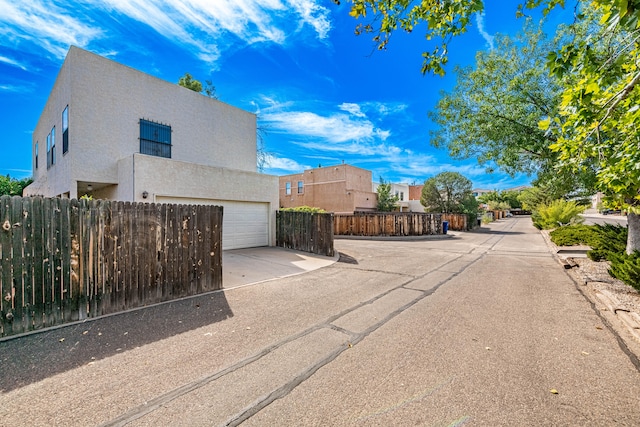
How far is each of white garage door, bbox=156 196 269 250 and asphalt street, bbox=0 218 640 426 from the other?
19.4 ft

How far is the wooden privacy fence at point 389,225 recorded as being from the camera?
1909cm

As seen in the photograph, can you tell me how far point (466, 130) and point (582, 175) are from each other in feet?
13.9

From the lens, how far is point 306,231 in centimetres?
1123

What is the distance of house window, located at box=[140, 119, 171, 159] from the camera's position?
10.6 metres

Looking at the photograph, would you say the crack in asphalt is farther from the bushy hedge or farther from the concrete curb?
the bushy hedge

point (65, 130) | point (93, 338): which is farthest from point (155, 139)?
point (93, 338)

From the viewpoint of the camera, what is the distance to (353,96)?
19500 mm

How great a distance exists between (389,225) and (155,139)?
48.2ft

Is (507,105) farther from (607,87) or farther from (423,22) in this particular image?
(423,22)

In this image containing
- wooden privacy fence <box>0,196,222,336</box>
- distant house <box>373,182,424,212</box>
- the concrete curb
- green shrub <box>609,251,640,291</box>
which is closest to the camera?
wooden privacy fence <box>0,196,222,336</box>

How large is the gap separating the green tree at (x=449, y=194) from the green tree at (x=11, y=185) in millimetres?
32274

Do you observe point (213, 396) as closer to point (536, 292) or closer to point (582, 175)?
point (536, 292)

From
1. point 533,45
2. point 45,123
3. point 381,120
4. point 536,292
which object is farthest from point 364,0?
point 381,120

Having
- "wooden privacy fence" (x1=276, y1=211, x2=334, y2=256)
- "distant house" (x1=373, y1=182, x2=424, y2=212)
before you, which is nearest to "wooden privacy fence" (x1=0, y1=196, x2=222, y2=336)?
"wooden privacy fence" (x1=276, y1=211, x2=334, y2=256)
